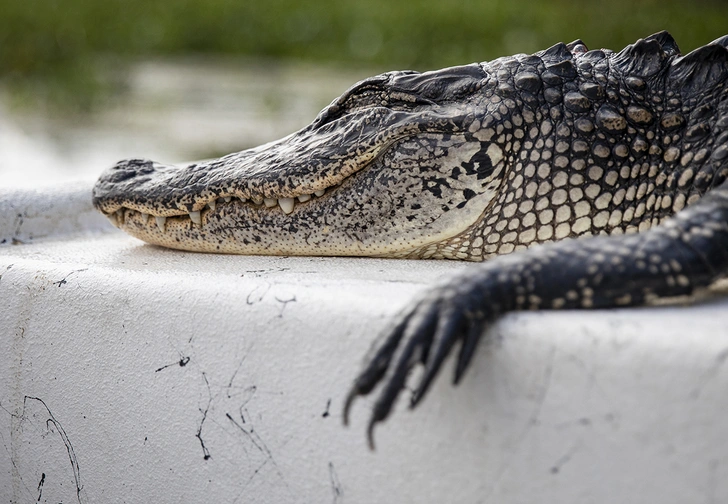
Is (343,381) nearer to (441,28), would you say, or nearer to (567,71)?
(567,71)

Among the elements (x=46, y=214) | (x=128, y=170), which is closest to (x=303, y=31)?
(x=46, y=214)

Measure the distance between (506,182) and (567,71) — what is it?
0.29 meters

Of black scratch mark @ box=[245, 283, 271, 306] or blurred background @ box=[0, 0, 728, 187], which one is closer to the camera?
black scratch mark @ box=[245, 283, 271, 306]

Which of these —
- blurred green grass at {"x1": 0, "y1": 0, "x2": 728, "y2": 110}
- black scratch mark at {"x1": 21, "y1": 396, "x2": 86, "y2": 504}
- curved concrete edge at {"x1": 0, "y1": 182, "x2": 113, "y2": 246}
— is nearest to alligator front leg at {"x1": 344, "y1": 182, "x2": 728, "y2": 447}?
black scratch mark at {"x1": 21, "y1": 396, "x2": 86, "y2": 504}

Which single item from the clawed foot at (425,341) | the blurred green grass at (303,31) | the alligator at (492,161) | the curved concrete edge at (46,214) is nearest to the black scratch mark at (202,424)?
the clawed foot at (425,341)

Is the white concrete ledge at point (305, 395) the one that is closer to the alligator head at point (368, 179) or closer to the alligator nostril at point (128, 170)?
the alligator head at point (368, 179)

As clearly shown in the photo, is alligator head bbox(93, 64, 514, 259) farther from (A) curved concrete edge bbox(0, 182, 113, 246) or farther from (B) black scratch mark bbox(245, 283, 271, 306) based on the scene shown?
(A) curved concrete edge bbox(0, 182, 113, 246)

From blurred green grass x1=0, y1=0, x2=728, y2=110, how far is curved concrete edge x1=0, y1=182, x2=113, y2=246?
6.46 meters

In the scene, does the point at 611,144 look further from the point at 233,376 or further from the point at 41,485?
the point at 41,485

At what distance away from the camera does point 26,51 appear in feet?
32.1

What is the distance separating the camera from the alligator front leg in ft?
3.54

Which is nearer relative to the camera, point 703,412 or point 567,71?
point 703,412

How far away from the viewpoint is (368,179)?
1.72 meters

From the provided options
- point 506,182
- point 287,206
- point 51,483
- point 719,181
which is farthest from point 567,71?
point 51,483
